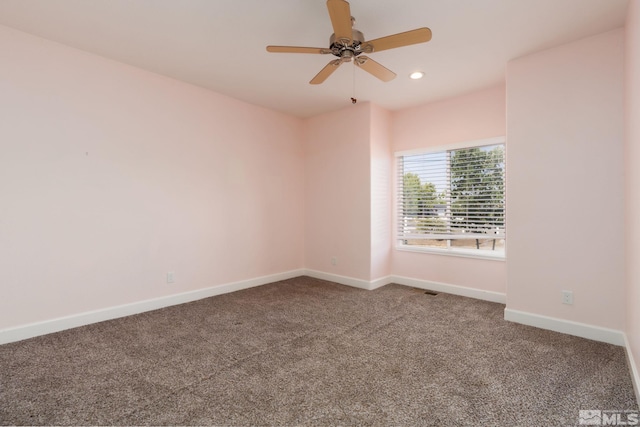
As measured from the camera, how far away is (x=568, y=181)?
2861mm

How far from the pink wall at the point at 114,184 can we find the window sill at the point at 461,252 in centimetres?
219

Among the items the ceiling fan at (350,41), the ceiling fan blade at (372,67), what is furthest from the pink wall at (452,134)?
the ceiling fan at (350,41)

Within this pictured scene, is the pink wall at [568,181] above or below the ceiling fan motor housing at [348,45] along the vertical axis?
below

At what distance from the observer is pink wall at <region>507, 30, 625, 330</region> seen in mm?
2668

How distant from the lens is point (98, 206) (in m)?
3.17

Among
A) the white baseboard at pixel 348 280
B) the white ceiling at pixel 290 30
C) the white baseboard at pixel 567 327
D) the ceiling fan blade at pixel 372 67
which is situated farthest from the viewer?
the white baseboard at pixel 348 280

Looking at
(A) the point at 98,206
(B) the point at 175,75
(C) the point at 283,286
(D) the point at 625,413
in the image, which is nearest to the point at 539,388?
(D) the point at 625,413

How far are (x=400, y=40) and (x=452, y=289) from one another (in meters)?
3.26

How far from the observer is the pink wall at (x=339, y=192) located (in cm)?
452

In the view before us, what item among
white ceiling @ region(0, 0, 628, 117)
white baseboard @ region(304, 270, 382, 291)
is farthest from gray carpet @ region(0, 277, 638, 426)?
white ceiling @ region(0, 0, 628, 117)

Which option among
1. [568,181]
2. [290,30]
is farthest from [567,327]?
[290,30]

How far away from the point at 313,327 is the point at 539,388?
71.2 inches

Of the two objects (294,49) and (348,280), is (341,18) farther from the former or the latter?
(348,280)

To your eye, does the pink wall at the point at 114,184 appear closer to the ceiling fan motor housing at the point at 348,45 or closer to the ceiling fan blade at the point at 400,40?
the ceiling fan motor housing at the point at 348,45
